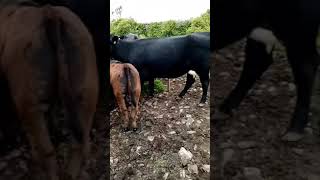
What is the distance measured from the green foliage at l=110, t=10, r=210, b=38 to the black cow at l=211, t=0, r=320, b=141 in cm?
202

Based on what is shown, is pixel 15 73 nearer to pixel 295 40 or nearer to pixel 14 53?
pixel 14 53

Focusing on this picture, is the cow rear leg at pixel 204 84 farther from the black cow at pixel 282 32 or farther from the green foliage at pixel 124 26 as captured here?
the black cow at pixel 282 32

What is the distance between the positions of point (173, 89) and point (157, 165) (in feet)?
5.39

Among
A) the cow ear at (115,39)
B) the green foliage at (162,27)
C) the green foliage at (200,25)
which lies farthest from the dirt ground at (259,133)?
the green foliage at (200,25)

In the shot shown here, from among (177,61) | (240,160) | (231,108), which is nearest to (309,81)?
(231,108)

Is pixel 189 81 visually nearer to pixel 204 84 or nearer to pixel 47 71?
pixel 204 84

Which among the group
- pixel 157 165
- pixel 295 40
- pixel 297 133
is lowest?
pixel 157 165

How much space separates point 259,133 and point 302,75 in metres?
0.47

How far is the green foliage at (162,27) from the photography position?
4984 millimetres

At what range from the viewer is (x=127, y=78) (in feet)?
13.4

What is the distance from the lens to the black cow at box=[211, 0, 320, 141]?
273cm

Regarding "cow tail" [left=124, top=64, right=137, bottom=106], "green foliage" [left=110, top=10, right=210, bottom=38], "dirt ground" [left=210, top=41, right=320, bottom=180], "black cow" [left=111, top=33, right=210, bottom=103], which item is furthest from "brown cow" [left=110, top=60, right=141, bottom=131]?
"dirt ground" [left=210, top=41, right=320, bottom=180]


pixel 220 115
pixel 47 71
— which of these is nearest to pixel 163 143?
pixel 220 115

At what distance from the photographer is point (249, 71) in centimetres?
290
